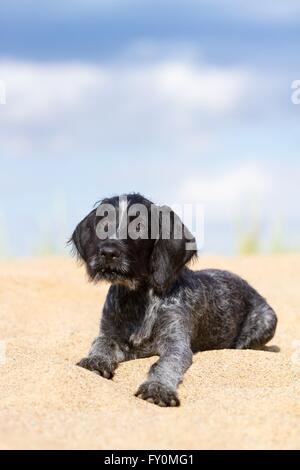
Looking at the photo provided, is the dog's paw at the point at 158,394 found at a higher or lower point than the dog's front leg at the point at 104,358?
lower

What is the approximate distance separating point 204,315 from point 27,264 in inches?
305

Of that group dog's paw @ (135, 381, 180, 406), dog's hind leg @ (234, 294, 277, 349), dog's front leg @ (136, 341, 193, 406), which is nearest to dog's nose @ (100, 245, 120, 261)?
dog's front leg @ (136, 341, 193, 406)

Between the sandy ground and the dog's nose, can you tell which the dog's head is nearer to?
the dog's nose

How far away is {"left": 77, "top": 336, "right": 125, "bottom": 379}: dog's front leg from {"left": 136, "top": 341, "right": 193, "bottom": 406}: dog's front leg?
44cm

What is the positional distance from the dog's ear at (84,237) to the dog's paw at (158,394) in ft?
5.48

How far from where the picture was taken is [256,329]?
967 cm

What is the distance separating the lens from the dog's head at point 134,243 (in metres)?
7.81

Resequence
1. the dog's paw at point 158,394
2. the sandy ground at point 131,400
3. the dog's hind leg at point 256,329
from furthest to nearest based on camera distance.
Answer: the dog's hind leg at point 256,329, the dog's paw at point 158,394, the sandy ground at point 131,400

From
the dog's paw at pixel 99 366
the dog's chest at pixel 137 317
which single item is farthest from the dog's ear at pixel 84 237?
the dog's paw at pixel 99 366

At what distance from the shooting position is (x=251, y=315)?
32.0ft

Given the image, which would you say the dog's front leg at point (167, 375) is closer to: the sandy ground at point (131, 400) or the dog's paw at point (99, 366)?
the sandy ground at point (131, 400)

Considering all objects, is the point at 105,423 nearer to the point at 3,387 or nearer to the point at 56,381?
the point at 56,381

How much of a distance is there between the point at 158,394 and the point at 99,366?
95cm

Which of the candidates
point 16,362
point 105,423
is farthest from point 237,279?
point 105,423
